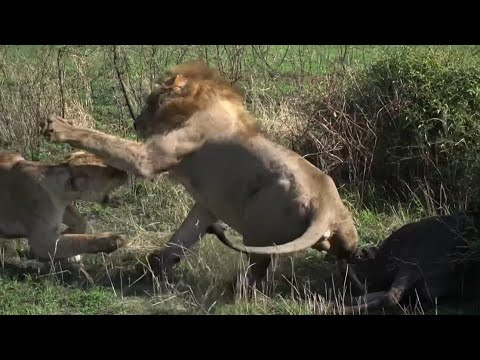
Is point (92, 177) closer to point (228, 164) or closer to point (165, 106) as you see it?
point (165, 106)

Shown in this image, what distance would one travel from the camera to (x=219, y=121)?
284 inches

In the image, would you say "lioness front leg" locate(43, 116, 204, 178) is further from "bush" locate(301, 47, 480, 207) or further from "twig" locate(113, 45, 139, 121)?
"twig" locate(113, 45, 139, 121)

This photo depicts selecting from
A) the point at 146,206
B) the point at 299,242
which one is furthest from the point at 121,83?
the point at 299,242

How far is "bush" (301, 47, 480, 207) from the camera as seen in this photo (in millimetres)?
9008

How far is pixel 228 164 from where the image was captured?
7094 mm

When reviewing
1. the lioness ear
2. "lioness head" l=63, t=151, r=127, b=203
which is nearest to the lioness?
"lioness head" l=63, t=151, r=127, b=203

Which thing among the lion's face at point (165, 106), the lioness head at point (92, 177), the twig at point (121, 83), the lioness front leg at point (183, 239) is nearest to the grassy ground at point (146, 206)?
the lioness front leg at point (183, 239)

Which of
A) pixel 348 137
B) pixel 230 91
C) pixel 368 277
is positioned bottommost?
pixel 368 277

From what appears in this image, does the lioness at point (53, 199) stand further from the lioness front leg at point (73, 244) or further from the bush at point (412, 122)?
the bush at point (412, 122)

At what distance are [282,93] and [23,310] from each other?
500 centimetres

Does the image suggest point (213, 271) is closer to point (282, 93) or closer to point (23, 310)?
point (23, 310)

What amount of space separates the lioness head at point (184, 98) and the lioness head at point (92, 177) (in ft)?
1.33

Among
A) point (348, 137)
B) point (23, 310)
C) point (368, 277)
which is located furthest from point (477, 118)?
point (23, 310)

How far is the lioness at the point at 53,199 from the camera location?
23.9 ft
